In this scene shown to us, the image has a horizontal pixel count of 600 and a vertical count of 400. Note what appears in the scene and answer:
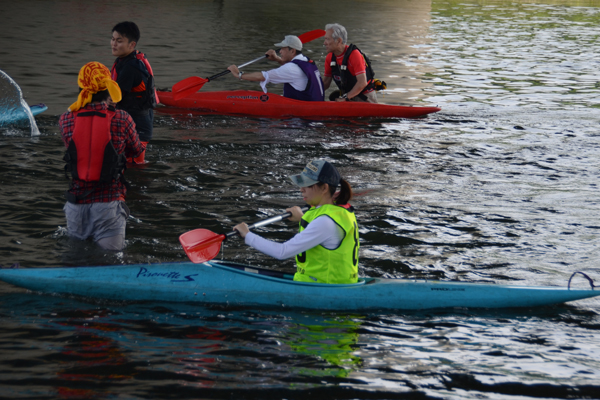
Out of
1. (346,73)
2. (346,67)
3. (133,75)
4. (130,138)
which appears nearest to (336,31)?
(346,67)

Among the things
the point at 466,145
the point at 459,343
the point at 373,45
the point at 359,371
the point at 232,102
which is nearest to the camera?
the point at 359,371

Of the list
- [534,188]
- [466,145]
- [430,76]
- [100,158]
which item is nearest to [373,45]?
[430,76]

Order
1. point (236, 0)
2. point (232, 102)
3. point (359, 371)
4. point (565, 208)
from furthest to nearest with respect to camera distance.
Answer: point (236, 0), point (232, 102), point (565, 208), point (359, 371)

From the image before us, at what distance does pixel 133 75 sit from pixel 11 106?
3.46 m

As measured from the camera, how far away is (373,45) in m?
20.5

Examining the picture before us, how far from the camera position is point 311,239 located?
379cm

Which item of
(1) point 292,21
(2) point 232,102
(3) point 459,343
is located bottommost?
(3) point 459,343

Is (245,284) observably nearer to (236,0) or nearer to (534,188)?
(534,188)

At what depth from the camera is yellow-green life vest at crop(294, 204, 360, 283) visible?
380cm

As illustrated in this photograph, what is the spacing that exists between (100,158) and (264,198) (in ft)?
8.03

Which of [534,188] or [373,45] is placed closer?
[534,188]

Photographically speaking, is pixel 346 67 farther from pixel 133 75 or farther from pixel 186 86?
pixel 133 75

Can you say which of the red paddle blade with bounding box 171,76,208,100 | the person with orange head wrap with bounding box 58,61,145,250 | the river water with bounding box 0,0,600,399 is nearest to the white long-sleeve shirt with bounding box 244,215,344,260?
the river water with bounding box 0,0,600,399

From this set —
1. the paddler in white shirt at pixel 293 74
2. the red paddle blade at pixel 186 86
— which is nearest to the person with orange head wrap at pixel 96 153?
the paddler in white shirt at pixel 293 74
